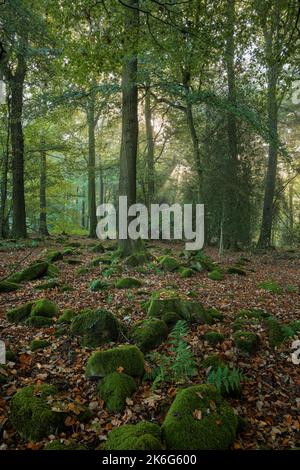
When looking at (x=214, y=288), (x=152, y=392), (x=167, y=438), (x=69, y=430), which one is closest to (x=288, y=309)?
(x=214, y=288)

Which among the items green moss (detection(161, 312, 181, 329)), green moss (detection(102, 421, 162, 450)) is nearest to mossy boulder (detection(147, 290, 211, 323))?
green moss (detection(161, 312, 181, 329))

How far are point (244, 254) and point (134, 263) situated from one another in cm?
769

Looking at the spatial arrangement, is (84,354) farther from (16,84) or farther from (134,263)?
(16,84)

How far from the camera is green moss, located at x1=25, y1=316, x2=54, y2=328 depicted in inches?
245

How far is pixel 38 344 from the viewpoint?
546 centimetres

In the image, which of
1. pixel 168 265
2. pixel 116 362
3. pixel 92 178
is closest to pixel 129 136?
pixel 168 265

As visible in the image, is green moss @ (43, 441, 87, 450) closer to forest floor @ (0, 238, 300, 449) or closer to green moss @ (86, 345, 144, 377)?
forest floor @ (0, 238, 300, 449)

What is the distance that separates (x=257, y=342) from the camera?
18.2 feet

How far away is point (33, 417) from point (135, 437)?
4.05ft

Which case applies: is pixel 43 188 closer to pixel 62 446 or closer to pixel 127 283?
pixel 127 283

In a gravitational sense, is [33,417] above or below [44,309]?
below

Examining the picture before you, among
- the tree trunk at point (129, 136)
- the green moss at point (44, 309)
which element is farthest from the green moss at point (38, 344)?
the tree trunk at point (129, 136)

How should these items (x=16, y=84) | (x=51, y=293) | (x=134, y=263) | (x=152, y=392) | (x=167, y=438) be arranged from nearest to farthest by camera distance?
(x=167, y=438)
(x=152, y=392)
(x=51, y=293)
(x=134, y=263)
(x=16, y=84)

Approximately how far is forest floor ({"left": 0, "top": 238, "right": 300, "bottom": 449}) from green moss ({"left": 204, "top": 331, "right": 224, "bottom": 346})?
8cm
